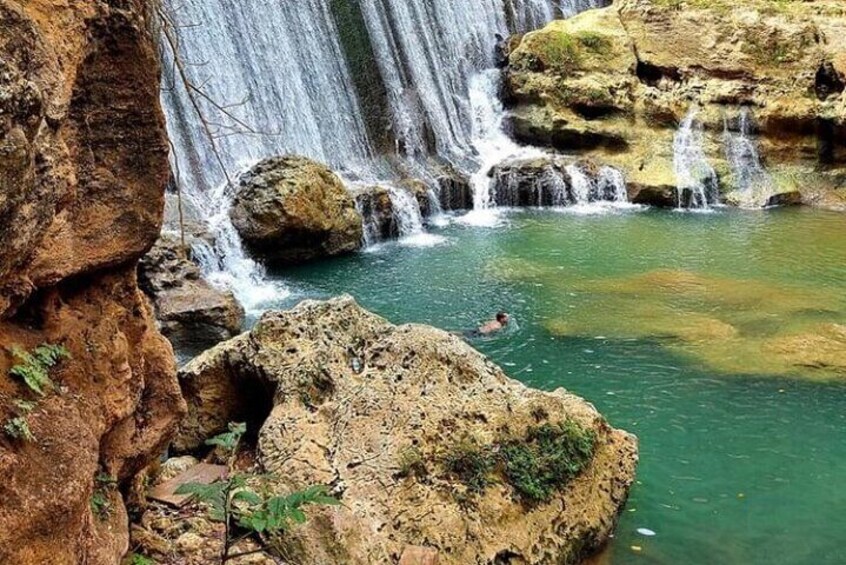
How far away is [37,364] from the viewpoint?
284 cm

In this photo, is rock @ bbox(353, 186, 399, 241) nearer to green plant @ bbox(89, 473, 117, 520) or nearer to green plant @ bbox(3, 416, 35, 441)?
green plant @ bbox(89, 473, 117, 520)

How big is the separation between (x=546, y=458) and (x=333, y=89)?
1536 cm

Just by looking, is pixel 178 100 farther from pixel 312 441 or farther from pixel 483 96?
pixel 312 441

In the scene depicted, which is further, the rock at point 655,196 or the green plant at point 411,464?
the rock at point 655,196

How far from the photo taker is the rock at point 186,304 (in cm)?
987

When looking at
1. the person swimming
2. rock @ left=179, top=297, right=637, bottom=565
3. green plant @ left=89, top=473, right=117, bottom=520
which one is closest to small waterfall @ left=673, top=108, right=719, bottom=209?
the person swimming

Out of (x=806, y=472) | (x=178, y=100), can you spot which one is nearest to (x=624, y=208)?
(x=178, y=100)

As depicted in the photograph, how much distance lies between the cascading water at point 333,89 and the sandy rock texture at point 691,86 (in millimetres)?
1549

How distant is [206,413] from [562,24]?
764 inches

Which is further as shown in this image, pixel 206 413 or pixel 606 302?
pixel 606 302

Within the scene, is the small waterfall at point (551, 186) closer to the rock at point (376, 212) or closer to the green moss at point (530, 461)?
the rock at point (376, 212)

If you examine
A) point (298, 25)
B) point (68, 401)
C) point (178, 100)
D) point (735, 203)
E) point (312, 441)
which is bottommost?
point (735, 203)

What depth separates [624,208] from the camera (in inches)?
758

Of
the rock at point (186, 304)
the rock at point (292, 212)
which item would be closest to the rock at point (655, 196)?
the rock at point (292, 212)
